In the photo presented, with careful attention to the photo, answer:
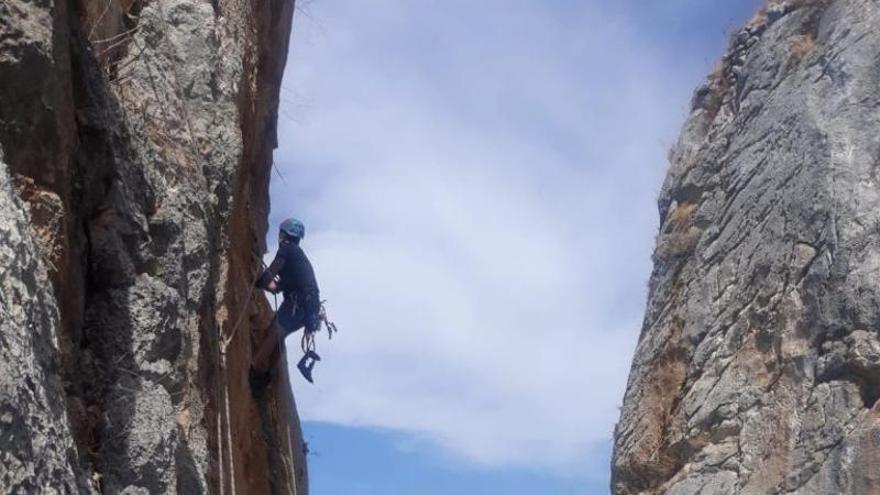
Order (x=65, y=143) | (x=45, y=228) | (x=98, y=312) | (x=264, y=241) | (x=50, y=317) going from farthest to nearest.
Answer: (x=264, y=241) < (x=98, y=312) < (x=65, y=143) < (x=45, y=228) < (x=50, y=317)

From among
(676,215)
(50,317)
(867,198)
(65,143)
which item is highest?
(676,215)

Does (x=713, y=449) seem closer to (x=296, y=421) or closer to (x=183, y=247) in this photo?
(x=296, y=421)

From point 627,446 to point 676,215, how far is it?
14.6 ft

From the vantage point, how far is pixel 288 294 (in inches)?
456

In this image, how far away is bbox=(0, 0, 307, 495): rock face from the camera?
4.84 meters

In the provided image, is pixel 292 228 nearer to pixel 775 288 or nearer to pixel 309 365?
pixel 309 365

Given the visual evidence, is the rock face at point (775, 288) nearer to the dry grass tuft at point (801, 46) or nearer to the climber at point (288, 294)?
the dry grass tuft at point (801, 46)

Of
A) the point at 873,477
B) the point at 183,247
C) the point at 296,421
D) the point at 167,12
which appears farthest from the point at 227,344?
the point at 873,477

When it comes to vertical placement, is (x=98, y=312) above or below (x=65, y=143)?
below

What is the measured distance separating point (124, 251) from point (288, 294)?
427 cm

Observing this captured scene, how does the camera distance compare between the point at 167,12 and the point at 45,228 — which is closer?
the point at 45,228

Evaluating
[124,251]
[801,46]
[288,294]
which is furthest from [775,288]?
[124,251]

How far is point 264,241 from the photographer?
43.0 ft

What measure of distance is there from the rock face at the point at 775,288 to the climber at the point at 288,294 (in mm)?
7263
